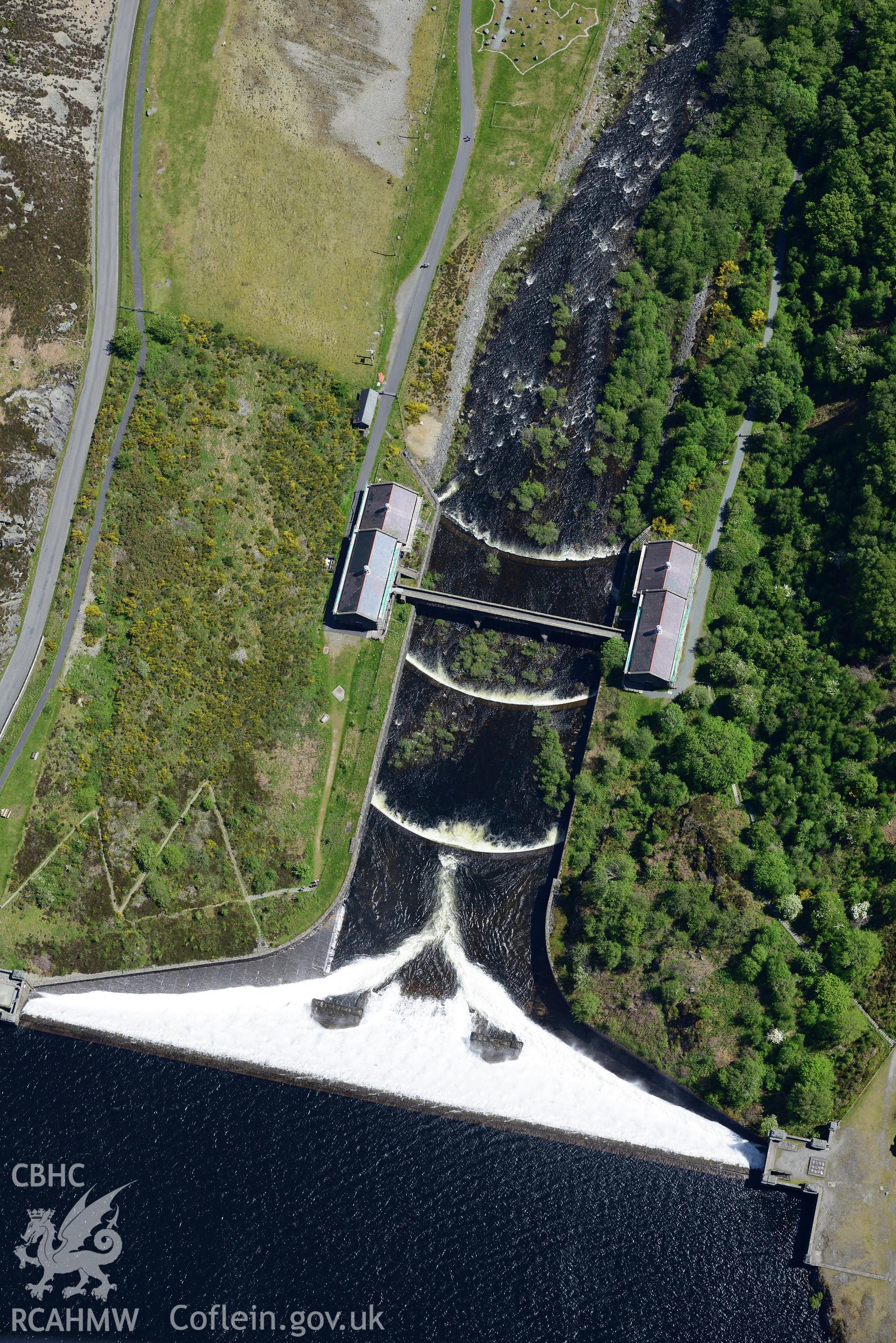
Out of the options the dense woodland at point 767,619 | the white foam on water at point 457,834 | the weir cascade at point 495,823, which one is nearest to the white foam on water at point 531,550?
the weir cascade at point 495,823

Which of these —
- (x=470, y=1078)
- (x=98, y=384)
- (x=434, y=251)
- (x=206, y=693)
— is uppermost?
(x=434, y=251)

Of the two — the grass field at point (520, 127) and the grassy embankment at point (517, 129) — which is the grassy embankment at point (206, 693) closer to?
the grassy embankment at point (517, 129)

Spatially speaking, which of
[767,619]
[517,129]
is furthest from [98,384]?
[767,619]

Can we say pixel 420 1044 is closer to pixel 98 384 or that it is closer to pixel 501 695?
pixel 501 695

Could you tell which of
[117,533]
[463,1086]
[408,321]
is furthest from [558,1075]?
[408,321]

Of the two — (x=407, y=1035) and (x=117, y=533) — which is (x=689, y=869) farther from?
(x=117, y=533)

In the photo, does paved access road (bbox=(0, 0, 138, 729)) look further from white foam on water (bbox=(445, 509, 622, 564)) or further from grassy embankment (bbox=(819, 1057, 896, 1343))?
grassy embankment (bbox=(819, 1057, 896, 1343))
